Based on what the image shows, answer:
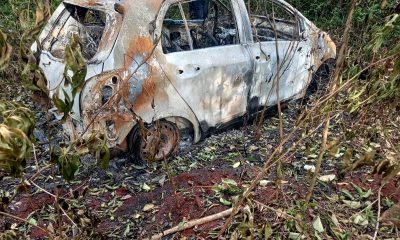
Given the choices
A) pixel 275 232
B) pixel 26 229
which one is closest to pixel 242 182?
pixel 275 232

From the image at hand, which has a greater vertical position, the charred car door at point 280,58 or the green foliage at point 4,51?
the green foliage at point 4,51

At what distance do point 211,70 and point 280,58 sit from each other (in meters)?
1.14

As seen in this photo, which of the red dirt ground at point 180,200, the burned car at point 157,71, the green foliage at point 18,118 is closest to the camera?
the green foliage at point 18,118

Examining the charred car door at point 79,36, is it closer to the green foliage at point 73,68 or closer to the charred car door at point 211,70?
the charred car door at point 211,70

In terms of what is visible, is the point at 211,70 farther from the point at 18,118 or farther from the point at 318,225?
the point at 18,118

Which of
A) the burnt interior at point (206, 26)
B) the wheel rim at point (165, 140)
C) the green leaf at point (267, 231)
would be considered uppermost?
the burnt interior at point (206, 26)

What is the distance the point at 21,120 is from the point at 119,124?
7.78 feet

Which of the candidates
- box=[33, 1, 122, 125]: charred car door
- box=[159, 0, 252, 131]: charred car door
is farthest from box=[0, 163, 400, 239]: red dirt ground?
box=[33, 1, 122, 125]: charred car door

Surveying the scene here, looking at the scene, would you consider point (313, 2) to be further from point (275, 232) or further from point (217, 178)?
point (275, 232)

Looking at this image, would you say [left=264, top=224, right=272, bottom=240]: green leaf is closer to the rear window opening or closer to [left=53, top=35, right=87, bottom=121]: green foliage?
[left=53, top=35, right=87, bottom=121]: green foliage

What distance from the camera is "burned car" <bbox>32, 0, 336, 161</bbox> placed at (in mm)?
3857

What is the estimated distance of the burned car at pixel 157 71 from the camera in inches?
152

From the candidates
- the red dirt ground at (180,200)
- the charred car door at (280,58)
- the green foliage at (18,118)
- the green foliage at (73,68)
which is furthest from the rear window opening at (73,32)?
the green foliage at (18,118)

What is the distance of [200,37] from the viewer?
5.43m
